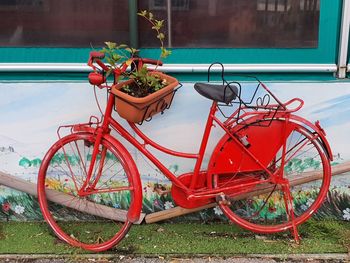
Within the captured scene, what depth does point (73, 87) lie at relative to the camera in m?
3.86

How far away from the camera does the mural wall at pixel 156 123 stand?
382 cm

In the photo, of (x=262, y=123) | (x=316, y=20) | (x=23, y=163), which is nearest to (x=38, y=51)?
(x=23, y=163)

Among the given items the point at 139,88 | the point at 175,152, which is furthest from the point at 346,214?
the point at 139,88

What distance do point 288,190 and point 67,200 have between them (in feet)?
5.32

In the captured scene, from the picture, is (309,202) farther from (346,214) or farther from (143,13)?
(143,13)

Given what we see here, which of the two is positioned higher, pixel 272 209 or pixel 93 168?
pixel 93 168

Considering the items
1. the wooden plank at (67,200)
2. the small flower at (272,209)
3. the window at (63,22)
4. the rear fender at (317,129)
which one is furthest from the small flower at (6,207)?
the rear fender at (317,129)

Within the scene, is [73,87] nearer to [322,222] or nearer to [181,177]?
[181,177]

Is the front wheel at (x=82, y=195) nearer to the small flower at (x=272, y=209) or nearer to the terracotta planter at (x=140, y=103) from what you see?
the terracotta planter at (x=140, y=103)

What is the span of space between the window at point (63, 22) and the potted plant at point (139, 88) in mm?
303

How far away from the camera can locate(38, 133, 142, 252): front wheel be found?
3.70 metres

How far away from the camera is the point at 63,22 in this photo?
3820 mm

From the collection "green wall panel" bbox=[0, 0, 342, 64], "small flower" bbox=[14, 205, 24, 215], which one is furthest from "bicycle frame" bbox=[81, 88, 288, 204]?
"small flower" bbox=[14, 205, 24, 215]

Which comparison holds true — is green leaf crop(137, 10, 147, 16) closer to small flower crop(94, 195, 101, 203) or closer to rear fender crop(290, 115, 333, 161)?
rear fender crop(290, 115, 333, 161)
